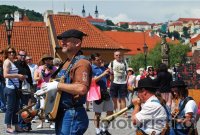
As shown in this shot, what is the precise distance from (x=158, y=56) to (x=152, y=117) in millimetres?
112869

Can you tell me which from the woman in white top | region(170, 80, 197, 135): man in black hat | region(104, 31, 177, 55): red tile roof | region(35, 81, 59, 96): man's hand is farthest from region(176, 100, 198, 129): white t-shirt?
region(104, 31, 177, 55): red tile roof

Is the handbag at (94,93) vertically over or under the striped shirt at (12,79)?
under

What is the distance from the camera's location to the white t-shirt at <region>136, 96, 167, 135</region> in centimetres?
621

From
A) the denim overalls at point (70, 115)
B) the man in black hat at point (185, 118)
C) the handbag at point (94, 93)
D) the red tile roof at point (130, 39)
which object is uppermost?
the denim overalls at point (70, 115)

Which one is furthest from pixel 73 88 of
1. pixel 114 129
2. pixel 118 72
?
pixel 118 72

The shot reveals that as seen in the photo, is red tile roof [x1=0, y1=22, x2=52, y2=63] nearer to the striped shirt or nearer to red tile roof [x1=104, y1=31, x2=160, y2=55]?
the striped shirt

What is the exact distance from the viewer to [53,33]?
5450 centimetres

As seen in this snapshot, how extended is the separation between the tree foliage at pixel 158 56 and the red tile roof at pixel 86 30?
201 ft

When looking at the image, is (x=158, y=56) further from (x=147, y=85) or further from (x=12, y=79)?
(x=147, y=85)

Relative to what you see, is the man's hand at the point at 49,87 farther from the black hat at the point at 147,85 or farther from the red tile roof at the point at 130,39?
the red tile roof at the point at 130,39

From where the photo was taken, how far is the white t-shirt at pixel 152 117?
621 cm

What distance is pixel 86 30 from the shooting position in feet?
182

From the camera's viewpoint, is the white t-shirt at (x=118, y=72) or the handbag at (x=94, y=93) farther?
the white t-shirt at (x=118, y=72)

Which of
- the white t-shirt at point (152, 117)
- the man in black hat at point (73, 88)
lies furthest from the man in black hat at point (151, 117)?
the man in black hat at point (73, 88)
